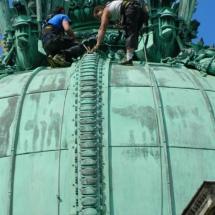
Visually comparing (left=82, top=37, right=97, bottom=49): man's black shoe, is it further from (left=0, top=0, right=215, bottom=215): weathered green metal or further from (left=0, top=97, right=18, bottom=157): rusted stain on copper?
(left=0, top=97, right=18, bottom=157): rusted stain on copper

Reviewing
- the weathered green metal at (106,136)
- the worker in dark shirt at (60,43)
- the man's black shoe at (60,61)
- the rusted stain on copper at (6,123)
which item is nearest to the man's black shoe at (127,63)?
the weathered green metal at (106,136)

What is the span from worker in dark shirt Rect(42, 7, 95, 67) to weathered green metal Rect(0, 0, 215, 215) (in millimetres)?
325

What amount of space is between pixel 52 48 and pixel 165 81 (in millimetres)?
2755

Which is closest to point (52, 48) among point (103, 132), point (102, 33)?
point (102, 33)

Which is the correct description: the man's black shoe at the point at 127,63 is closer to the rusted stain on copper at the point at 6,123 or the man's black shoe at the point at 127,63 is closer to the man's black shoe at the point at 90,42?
the man's black shoe at the point at 90,42

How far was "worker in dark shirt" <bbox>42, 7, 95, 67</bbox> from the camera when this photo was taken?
33.3 meters

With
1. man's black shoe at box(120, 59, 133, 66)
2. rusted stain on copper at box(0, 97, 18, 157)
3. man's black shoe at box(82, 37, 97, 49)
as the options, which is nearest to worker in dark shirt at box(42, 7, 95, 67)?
man's black shoe at box(82, 37, 97, 49)

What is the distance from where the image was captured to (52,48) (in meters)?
33.3

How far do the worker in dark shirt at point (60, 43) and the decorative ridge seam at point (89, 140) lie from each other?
4.07 ft

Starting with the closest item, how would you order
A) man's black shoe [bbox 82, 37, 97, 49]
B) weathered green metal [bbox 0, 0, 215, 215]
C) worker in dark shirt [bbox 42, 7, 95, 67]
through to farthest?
1. weathered green metal [bbox 0, 0, 215, 215]
2. worker in dark shirt [bbox 42, 7, 95, 67]
3. man's black shoe [bbox 82, 37, 97, 49]

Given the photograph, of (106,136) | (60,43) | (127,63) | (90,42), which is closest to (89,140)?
(106,136)

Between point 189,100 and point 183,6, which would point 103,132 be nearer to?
point 189,100

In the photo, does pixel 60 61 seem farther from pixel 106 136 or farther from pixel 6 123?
pixel 106 136

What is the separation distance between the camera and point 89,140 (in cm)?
A: 3036
